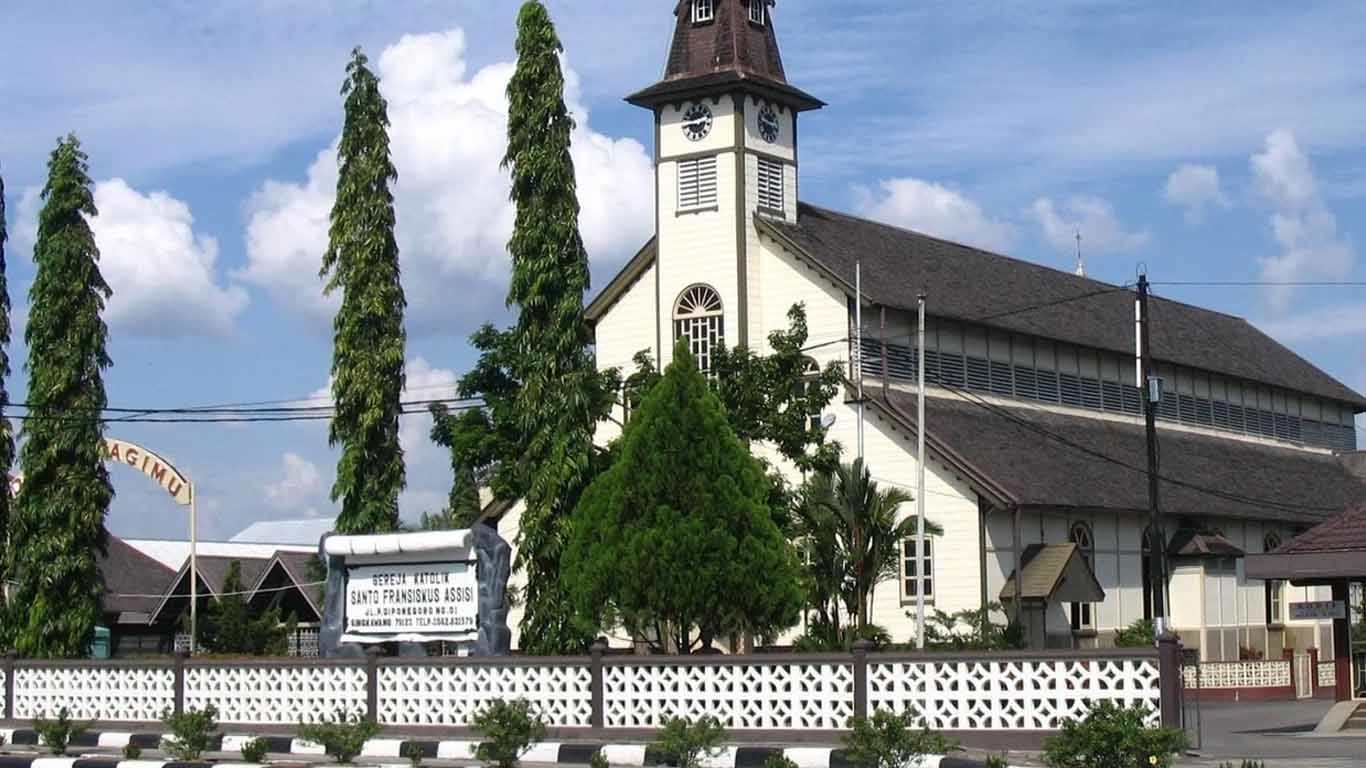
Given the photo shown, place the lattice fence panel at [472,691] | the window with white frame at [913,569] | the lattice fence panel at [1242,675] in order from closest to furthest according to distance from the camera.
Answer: the lattice fence panel at [472,691] < the window with white frame at [913,569] < the lattice fence panel at [1242,675]

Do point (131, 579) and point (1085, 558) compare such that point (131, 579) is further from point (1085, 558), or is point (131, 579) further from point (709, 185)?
point (1085, 558)

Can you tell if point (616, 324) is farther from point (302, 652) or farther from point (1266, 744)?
point (1266, 744)

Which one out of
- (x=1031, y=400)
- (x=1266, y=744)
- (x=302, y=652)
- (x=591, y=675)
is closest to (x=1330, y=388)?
(x=1031, y=400)

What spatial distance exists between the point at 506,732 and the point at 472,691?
4478 mm

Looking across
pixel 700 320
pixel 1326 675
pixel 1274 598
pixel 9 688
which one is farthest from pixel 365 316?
pixel 1274 598

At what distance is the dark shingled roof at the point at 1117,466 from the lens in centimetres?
4409

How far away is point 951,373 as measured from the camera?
4794cm

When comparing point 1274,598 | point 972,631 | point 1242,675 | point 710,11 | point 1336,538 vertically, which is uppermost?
point 710,11

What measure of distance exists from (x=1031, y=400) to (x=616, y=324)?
36.5 ft

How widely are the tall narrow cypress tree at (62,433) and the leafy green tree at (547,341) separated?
26.1ft

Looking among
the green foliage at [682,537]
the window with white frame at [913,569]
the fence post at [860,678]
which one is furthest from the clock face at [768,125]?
the fence post at [860,678]

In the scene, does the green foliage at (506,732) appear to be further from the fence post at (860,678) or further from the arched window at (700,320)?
the arched window at (700,320)

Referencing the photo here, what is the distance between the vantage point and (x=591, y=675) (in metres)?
24.3

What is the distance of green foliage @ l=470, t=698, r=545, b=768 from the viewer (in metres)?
20.8
